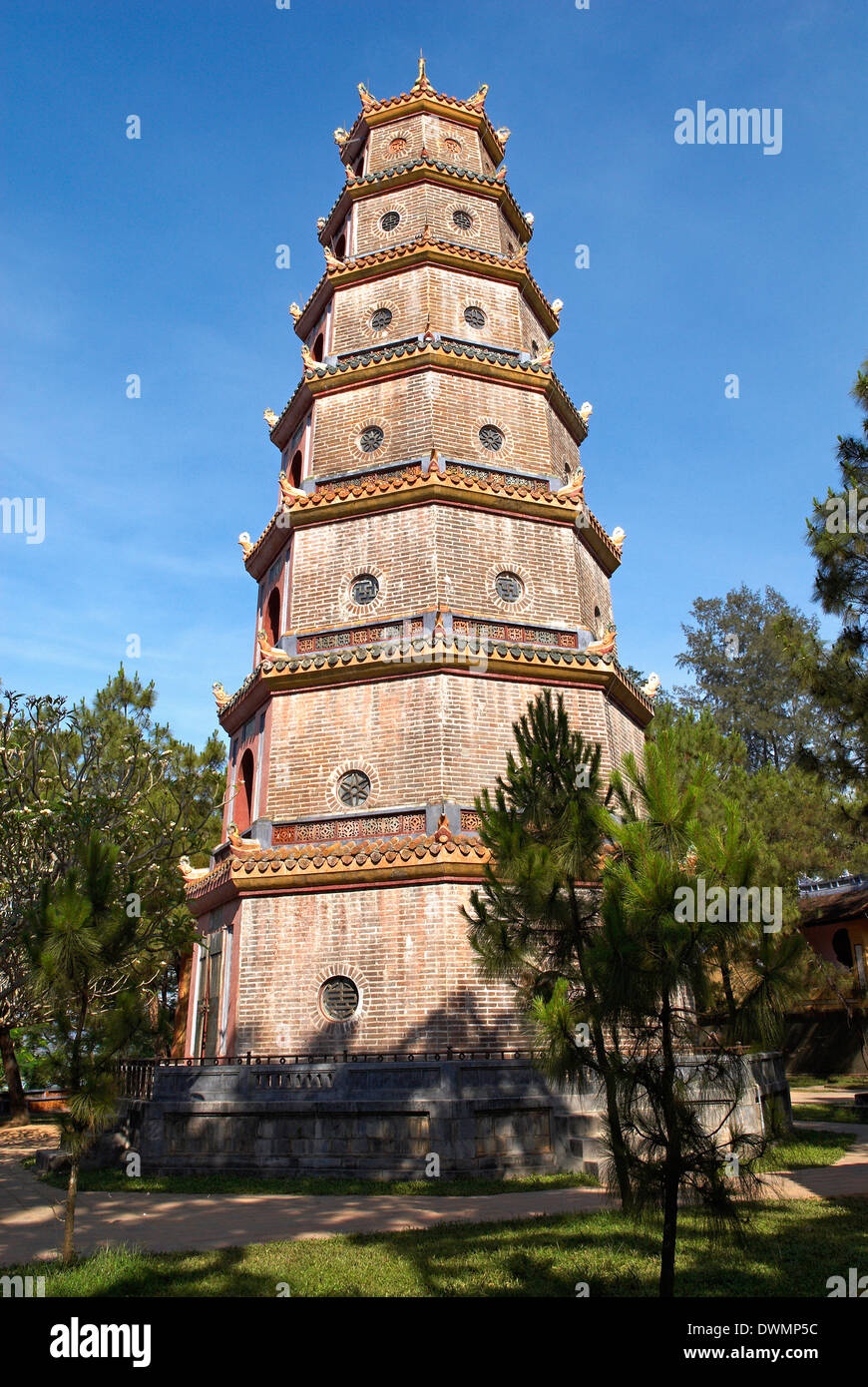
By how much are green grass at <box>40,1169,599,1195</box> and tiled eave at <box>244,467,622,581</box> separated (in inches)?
464

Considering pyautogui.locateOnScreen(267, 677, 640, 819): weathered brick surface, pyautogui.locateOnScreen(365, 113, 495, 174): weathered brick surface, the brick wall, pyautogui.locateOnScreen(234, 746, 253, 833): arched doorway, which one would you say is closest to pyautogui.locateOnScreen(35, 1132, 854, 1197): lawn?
pyautogui.locateOnScreen(267, 677, 640, 819): weathered brick surface

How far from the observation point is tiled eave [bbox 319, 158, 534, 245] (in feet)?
Result: 73.8

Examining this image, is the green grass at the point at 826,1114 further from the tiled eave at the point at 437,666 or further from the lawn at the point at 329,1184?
the tiled eave at the point at 437,666

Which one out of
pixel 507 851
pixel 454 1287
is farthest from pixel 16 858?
pixel 454 1287

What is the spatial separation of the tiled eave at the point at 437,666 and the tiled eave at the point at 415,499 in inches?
123

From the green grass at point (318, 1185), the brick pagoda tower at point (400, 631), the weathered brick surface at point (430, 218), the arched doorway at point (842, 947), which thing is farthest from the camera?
the arched doorway at point (842, 947)

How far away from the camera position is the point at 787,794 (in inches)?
1180

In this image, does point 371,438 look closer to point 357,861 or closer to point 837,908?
point 357,861

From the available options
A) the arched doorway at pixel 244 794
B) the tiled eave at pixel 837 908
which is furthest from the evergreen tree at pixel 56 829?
the tiled eave at pixel 837 908

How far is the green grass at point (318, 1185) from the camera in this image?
1155 centimetres

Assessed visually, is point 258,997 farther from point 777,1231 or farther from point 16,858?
point 777,1231

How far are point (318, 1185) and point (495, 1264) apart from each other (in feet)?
16.8

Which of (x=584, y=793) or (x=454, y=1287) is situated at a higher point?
(x=584, y=793)

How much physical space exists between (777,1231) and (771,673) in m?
46.3
